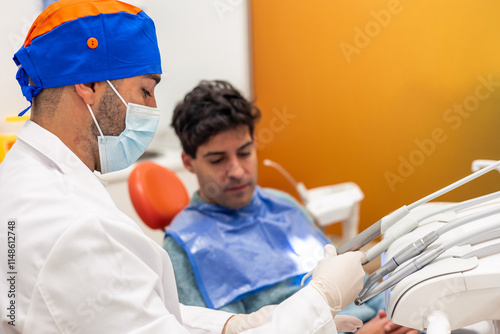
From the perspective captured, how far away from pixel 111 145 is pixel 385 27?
102cm

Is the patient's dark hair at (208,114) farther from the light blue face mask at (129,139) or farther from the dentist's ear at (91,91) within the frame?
the dentist's ear at (91,91)

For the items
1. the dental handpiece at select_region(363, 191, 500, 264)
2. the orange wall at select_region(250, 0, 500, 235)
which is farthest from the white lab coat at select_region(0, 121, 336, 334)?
the orange wall at select_region(250, 0, 500, 235)

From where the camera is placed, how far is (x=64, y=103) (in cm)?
100

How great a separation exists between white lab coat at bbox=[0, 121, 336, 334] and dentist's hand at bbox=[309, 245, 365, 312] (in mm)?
38

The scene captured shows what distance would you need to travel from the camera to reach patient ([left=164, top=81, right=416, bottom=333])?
1528 millimetres

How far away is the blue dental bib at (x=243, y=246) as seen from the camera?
Result: 60.4 inches

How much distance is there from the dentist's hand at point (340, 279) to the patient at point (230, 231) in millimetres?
Result: 465

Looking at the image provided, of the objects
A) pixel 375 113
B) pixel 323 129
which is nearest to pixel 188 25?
pixel 323 129

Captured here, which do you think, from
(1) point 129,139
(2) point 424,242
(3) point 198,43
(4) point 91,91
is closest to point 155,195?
(1) point 129,139

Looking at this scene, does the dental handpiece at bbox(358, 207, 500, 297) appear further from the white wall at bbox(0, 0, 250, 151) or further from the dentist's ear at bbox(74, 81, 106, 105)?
the white wall at bbox(0, 0, 250, 151)

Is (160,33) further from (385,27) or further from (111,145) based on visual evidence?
(111,145)

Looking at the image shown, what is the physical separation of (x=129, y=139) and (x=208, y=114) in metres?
0.59

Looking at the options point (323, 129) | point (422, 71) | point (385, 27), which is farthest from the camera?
point (323, 129)

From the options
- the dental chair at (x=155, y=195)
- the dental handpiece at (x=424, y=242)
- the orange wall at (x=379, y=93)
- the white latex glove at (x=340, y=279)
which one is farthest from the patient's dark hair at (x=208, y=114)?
the dental handpiece at (x=424, y=242)
